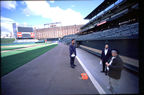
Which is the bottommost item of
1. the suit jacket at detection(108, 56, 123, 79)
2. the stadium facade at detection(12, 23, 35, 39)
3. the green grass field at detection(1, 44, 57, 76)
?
the green grass field at detection(1, 44, 57, 76)

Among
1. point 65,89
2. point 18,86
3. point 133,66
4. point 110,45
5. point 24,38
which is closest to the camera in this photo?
point 65,89

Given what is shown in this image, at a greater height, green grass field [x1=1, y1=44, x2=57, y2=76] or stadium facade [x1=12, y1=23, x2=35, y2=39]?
stadium facade [x1=12, y1=23, x2=35, y2=39]

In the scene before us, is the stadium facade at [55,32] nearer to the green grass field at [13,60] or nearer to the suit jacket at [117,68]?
the green grass field at [13,60]

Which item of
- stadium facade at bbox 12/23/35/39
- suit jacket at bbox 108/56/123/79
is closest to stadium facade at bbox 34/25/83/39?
stadium facade at bbox 12/23/35/39

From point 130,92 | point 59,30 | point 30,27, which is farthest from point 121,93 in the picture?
point 30,27

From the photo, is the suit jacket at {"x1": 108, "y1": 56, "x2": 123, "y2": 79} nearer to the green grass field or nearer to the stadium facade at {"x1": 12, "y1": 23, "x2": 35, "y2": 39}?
the green grass field

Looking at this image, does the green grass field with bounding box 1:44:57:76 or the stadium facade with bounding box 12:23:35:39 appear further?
the stadium facade with bounding box 12:23:35:39

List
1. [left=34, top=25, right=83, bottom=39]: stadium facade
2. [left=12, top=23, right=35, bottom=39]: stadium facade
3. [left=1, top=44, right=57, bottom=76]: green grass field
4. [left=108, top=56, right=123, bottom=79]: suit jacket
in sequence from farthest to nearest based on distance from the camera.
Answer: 1. [left=34, top=25, right=83, bottom=39]: stadium facade
2. [left=12, top=23, right=35, bottom=39]: stadium facade
3. [left=1, top=44, right=57, bottom=76]: green grass field
4. [left=108, top=56, right=123, bottom=79]: suit jacket

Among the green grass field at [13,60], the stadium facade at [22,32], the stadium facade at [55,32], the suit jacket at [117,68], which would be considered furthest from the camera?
the stadium facade at [55,32]

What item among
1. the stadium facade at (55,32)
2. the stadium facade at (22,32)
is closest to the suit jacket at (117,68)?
the stadium facade at (55,32)

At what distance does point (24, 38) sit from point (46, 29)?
760 inches

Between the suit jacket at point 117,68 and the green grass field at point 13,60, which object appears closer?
the suit jacket at point 117,68

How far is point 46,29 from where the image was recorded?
189 feet

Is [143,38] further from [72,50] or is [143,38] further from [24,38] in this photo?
[24,38]
